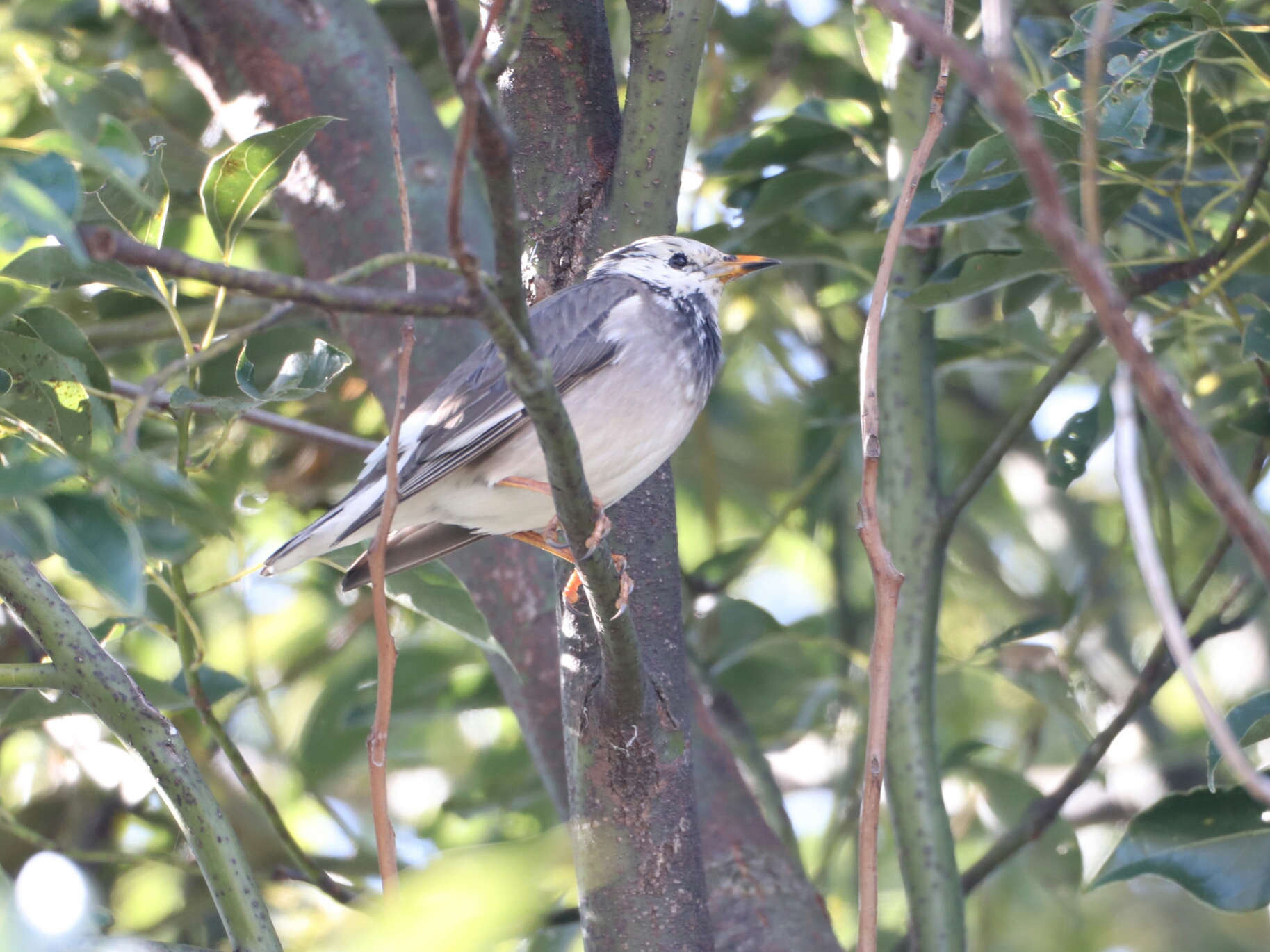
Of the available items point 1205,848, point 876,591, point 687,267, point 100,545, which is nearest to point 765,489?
point 687,267

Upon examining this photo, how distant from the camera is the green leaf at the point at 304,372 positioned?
2.25 metres

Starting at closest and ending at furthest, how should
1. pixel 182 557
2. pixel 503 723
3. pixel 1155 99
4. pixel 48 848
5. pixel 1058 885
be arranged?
pixel 182 557, pixel 1155 99, pixel 48 848, pixel 1058 885, pixel 503 723

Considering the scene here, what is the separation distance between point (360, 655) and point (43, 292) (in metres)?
2.71

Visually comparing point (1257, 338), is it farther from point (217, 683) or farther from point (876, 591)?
point (217, 683)

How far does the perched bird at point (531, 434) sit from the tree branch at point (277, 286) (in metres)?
1.52

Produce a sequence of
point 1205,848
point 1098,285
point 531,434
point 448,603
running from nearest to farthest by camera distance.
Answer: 1. point 1098,285
2. point 1205,848
3. point 448,603
4. point 531,434

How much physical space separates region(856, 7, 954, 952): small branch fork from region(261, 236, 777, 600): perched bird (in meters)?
1.00

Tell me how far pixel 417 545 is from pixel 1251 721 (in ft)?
6.36

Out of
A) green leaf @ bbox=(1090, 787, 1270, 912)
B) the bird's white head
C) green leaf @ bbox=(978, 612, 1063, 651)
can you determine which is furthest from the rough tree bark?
green leaf @ bbox=(978, 612, 1063, 651)

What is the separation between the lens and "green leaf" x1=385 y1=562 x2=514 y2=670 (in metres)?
2.79

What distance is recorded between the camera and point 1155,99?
2994 millimetres

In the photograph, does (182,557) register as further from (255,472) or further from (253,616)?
(253,616)

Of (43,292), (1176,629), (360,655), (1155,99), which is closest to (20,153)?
(43,292)

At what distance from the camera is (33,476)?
147 cm
